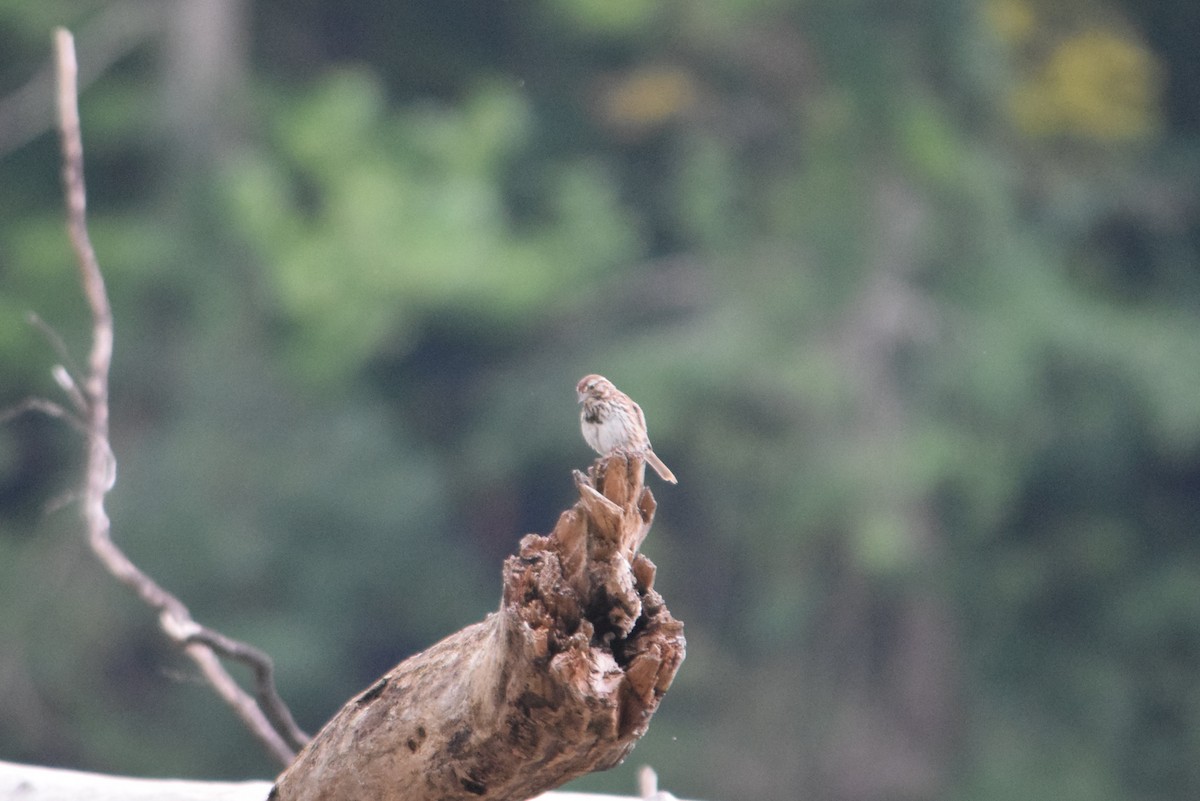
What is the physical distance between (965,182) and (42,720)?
6207mm

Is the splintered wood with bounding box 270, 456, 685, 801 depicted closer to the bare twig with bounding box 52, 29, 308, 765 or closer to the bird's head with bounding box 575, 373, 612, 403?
the bird's head with bounding box 575, 373, 612, 403

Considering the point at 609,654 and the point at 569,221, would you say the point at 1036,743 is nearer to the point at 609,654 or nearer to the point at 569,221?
the point at 569,221

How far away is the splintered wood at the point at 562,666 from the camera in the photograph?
1.72 meters

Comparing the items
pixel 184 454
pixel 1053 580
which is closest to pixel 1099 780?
pixel 1053 580

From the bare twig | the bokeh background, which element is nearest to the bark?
the bare twig

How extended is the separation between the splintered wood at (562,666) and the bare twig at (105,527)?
2.83 ft

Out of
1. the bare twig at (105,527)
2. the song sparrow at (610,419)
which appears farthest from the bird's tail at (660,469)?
the bare twig at (105,527)

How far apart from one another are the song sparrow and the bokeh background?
19.2ft

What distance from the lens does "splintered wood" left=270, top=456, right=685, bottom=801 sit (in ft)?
5.64

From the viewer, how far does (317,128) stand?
8734mm

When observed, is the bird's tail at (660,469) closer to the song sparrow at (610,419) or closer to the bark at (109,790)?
the song sparrow at (610,419)

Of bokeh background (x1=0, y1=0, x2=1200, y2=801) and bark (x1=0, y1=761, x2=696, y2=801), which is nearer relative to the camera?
bark (x1=0, y1=761, x2=696, y2=801)

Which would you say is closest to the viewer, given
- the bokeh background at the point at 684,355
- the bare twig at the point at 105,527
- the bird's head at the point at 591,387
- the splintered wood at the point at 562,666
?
the splintered wood at the point at 562,666

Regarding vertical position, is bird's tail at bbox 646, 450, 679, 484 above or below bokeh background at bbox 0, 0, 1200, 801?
below
